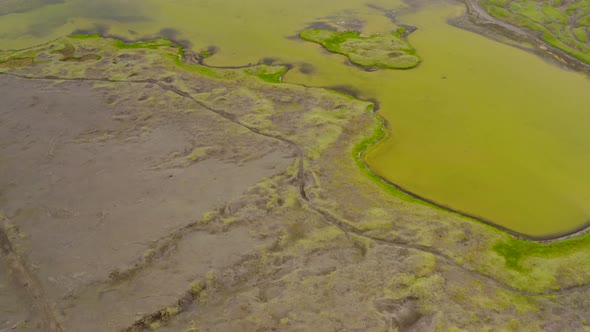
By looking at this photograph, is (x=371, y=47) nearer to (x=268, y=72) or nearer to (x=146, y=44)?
(x=268, y=72)

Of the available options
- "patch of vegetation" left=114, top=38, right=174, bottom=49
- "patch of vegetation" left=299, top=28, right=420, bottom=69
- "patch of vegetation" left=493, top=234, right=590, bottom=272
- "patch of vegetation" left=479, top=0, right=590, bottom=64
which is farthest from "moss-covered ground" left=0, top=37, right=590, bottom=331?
"patch of vegetation" left=479, top=0, right=590, bottom=64

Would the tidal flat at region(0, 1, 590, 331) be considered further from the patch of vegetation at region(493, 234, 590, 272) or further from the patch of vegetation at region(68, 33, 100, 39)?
the patch of vegetation at region(68, 33, 100, 39)

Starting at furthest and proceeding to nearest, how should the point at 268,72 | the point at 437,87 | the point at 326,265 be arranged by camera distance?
the point at 268,72 → the point at 437,87 → the point at 326,265

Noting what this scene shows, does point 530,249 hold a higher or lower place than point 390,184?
lower

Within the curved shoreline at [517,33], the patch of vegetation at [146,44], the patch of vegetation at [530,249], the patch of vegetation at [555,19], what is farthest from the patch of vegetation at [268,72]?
the patch of vegetation at [555,19]

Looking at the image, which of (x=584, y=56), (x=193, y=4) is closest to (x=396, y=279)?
(x=584, y=56)

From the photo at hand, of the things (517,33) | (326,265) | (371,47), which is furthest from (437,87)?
(326,265)
